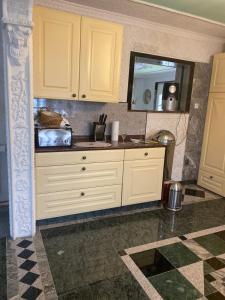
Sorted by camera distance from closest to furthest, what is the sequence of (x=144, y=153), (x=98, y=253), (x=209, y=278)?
1. (x=209, y=278)
2. (x=98, y=253)
3. (x=144, y=153)

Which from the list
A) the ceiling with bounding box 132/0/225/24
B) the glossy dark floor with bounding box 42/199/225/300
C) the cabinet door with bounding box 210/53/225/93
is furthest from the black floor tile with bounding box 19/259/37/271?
the cabinet door with bounding box 210/53/225/93

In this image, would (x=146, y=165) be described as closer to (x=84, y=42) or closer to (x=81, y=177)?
(x=81, y=177)

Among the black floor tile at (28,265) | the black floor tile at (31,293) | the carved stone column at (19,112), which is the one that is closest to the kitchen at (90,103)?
the carved stone column at (19,112)

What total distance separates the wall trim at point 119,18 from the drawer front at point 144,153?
1597 mm

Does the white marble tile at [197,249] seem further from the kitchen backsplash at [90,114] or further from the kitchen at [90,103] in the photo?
the kitchen backsplash at [90,114]

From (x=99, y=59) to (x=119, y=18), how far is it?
28.5 inches

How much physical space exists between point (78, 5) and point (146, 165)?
196 cm

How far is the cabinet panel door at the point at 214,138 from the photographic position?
3533 millimetres

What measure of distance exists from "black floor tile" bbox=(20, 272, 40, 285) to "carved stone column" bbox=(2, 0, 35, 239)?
0.55m

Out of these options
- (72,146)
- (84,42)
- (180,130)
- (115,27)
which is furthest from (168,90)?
(72,146)

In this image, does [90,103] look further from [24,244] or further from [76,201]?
[24,244]

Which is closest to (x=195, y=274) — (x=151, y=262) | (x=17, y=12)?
(x=151, y=262)

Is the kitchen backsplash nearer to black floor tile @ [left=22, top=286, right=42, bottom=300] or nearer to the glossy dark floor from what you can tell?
the glossy dark floor

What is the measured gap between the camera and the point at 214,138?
3.66 m
